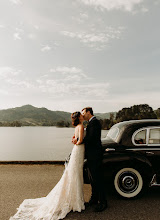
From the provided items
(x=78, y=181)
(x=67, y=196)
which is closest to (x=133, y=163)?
(x=78, y=181)

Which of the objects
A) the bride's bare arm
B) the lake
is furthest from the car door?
the lake

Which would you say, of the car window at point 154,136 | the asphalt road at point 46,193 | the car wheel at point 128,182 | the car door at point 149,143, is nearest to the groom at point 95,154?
the asphalt road at point 46,193

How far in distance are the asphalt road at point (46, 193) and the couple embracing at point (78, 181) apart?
0.64ft

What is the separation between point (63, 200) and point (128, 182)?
4.91 feet

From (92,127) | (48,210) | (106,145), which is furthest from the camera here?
(106,145)

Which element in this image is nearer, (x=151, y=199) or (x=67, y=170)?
(x=67, y=170)

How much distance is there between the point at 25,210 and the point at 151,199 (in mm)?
2692

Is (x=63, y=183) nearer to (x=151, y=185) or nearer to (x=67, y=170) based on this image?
(x=67, y=170)

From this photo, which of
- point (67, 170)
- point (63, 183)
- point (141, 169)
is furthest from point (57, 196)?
point (141, 169)

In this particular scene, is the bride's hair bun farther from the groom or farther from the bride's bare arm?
the groom

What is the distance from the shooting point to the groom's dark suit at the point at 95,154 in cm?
407

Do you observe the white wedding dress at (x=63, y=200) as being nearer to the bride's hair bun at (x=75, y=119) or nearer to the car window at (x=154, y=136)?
the bride's hair bun at (x=75, y=119)

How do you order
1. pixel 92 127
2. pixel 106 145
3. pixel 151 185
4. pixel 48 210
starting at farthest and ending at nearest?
pixel 106 145
pixel 151 185
pixel 92 127
pixel 48 210

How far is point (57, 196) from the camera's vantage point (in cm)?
394
